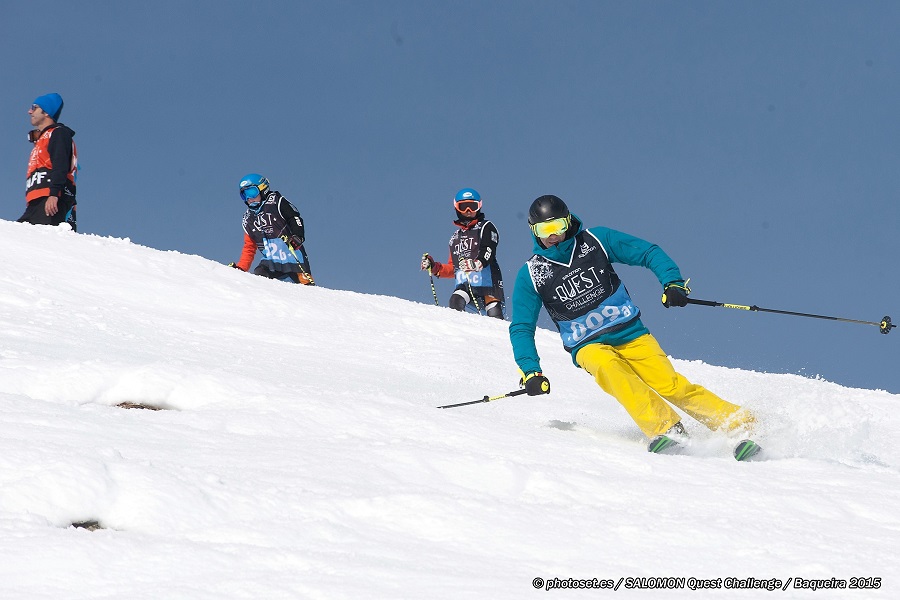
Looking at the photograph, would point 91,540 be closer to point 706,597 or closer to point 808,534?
point 706,597

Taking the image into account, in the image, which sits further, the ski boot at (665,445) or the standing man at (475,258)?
the standing man at (475,258)

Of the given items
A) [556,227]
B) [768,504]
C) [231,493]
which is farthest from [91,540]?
[556,227]

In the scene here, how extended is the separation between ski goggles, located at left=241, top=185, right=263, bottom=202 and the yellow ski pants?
370 inches

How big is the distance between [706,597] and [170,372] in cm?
335

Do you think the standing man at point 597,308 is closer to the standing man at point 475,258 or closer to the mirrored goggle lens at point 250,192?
the standing man at point 475,258

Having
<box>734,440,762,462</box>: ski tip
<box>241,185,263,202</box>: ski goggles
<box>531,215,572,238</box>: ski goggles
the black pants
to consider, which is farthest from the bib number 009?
<box>241,185,263,202</box>: ski goggles

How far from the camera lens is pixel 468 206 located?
14188 millimetres

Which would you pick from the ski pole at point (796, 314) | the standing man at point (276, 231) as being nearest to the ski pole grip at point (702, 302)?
the ski pole at point (796, 314)

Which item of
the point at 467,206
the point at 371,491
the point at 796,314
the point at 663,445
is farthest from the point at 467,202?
the point at 371,491

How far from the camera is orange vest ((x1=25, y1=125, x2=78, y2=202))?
36.7 ft

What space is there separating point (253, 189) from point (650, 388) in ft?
31.8

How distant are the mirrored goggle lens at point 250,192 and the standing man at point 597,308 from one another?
8925mm

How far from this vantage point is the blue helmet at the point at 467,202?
14175 millimetres

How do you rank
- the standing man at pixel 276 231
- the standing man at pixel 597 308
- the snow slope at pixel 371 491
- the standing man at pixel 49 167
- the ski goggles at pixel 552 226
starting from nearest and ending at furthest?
the snow slope at pixel 371 491 < the standing man at pixel 597 308 < the ski goggles at pixel 552 226 < the standing man at pixel 49 167 < the standing man at pixel 276 231
